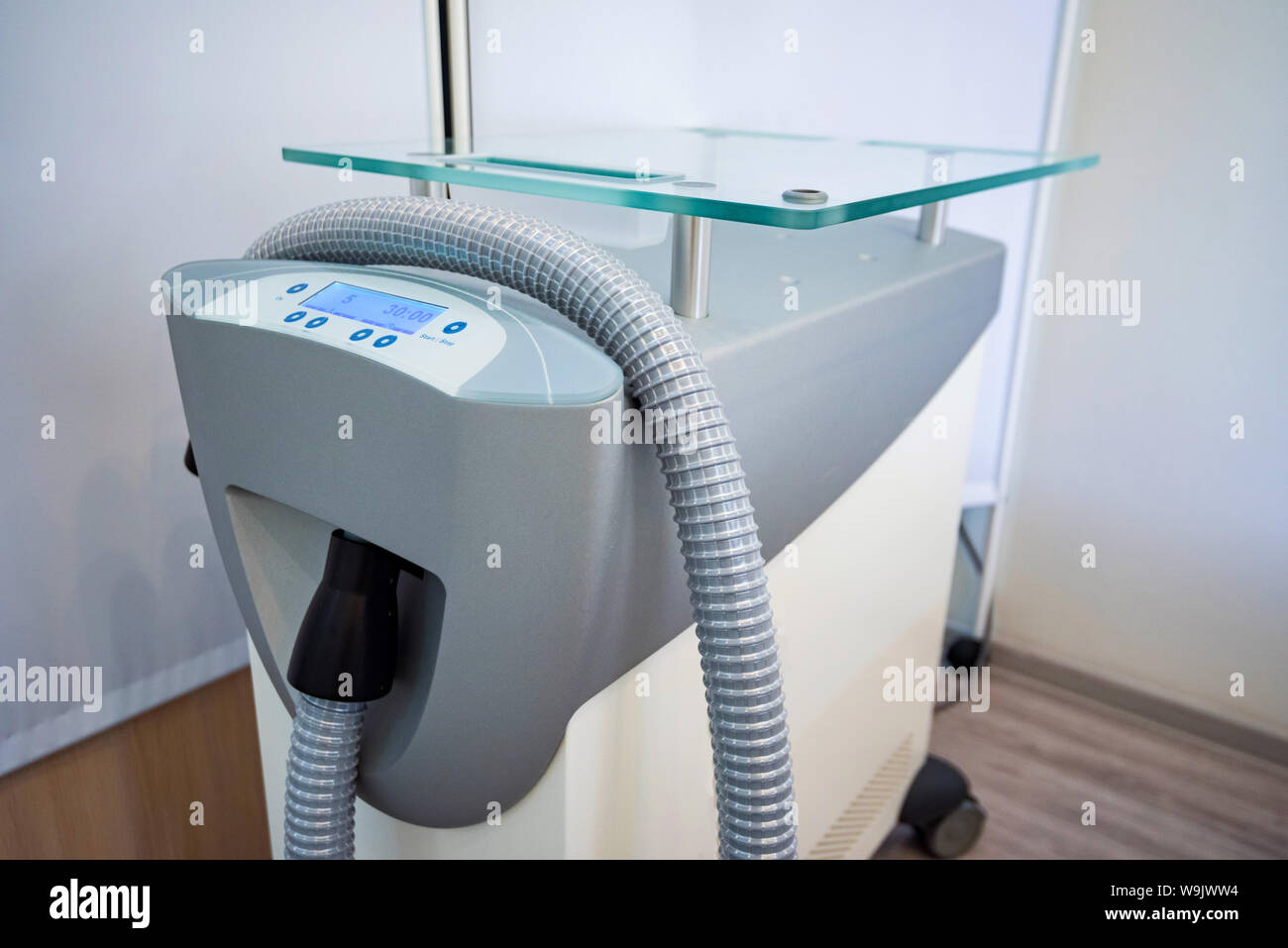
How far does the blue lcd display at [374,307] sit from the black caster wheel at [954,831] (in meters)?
1.01

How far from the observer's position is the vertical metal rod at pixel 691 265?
574 millimetres

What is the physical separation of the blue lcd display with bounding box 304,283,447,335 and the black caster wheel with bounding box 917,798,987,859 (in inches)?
39.8

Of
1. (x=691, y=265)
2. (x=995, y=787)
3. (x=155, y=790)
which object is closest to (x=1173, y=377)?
(x=995, y=787)

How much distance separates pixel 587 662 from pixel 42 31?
0.59m

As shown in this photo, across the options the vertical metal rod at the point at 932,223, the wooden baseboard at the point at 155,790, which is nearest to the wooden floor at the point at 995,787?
the wooden baseboard at the point at 155,790

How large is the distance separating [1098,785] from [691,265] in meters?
1.22

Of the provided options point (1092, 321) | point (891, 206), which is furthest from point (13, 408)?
point (1092, 321)

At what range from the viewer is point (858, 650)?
92cm

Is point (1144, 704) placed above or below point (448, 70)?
below

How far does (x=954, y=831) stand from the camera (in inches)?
50.2

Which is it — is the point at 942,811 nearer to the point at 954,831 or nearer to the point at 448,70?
the point at 954,831

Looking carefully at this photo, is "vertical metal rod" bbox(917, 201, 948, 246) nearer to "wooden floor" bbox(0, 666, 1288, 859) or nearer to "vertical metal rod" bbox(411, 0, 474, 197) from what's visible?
"vertical metal rod" bbox(411, 0, 474, 197)

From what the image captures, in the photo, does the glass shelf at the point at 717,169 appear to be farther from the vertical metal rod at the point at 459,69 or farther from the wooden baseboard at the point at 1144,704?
the wooden baseboard at the point at 1144,704
